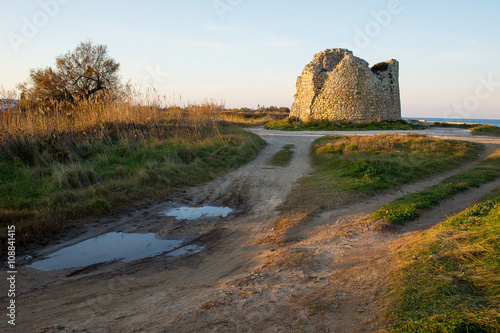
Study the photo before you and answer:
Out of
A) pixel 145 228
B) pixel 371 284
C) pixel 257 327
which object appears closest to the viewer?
pixel 257 327

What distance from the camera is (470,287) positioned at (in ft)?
10.3

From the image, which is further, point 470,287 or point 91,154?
point 91,154

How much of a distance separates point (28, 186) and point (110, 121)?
723cm

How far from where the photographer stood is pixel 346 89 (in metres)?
29.7

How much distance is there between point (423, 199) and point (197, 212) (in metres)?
5.04

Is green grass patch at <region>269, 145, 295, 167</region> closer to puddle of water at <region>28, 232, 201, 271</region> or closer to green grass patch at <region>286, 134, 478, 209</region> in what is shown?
green grass patch at <region>286, 134, 478, 209</region>

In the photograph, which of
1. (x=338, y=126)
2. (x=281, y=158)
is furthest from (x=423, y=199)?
(x=338, y=126)

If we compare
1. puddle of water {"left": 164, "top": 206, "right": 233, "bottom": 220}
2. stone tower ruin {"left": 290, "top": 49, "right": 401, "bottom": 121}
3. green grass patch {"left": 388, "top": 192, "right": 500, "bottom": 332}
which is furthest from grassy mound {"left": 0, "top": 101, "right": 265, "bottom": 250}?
stone tower ruin {"left": 290, "top": 49, "right": 401, "bottom": 121}

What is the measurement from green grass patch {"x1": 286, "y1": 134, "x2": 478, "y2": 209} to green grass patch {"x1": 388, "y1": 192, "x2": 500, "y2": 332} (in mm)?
3172

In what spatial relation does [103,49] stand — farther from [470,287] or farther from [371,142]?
[470,287]

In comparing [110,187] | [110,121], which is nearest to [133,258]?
[110,187]

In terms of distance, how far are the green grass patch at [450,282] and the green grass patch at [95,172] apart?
5.52 m

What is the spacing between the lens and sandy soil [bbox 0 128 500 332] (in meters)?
3.06

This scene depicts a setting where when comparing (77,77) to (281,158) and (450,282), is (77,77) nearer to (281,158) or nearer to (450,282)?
(281,158)
